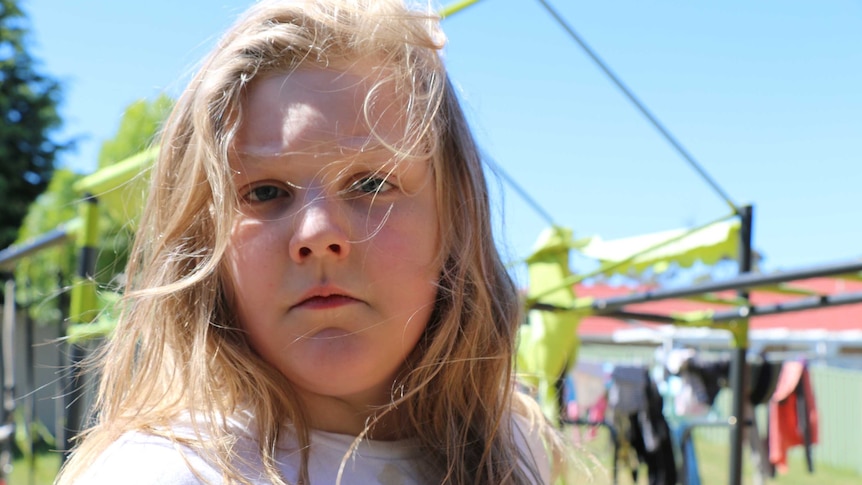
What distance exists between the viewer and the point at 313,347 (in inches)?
25.6

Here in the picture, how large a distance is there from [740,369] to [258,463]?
1357 millimetres

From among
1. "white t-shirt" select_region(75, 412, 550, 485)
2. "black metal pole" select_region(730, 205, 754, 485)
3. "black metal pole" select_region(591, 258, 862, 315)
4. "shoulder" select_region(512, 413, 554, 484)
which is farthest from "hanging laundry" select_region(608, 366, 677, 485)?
"white t-shirt" select_region(75, 412, 550, 485)

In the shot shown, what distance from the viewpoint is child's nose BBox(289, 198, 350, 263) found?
638 mm

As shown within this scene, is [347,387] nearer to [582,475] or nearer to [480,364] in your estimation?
[480,364]

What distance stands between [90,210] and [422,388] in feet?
4.44

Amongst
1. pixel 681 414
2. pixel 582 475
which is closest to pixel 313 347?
pixel 582 475

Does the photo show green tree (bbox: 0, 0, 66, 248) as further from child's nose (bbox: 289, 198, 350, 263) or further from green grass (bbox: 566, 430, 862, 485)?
child's nose (bbox: 289, 198, 350, 263)

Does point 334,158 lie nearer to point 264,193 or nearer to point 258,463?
point 264,193

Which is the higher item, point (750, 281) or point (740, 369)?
point (750, 281)

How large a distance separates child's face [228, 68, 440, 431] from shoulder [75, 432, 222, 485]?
0.36 feet

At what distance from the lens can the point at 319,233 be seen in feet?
2.09

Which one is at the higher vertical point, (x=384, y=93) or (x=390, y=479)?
(x=384, y=93)

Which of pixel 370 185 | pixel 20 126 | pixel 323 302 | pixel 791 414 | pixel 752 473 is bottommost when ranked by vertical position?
pixel 752 473

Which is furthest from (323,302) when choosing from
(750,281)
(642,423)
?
(642,423)
